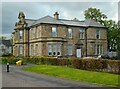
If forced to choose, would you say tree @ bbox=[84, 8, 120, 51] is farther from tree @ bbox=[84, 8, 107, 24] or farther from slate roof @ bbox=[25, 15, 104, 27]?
slate roof @ bbox=[25, 15, 104, 27]

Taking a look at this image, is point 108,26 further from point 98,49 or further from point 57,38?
point 57,38

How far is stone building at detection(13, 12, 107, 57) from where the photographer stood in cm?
4694

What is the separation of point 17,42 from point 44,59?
61.4ft

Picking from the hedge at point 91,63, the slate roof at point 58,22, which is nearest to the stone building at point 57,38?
the slate roof at point 58,22

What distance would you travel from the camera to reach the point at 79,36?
52.7m

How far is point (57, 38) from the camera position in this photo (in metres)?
47.3

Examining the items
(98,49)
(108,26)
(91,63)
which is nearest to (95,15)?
(108,26)

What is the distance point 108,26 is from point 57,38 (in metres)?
34.5

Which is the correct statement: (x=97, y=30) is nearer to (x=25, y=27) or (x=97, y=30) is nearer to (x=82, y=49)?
(x=82, y=49)

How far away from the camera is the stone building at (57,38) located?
46.9 metres

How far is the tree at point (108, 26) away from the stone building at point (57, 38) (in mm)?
18904

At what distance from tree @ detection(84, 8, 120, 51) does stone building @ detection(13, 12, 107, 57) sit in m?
18.9

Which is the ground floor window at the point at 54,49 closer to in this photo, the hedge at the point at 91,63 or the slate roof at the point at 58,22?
the slate roof at the point at 58,22

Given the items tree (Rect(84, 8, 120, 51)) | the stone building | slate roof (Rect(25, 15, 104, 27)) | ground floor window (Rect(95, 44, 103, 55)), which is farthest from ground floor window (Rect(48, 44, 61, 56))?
tree (Rect(84, 8, 120, 51))
